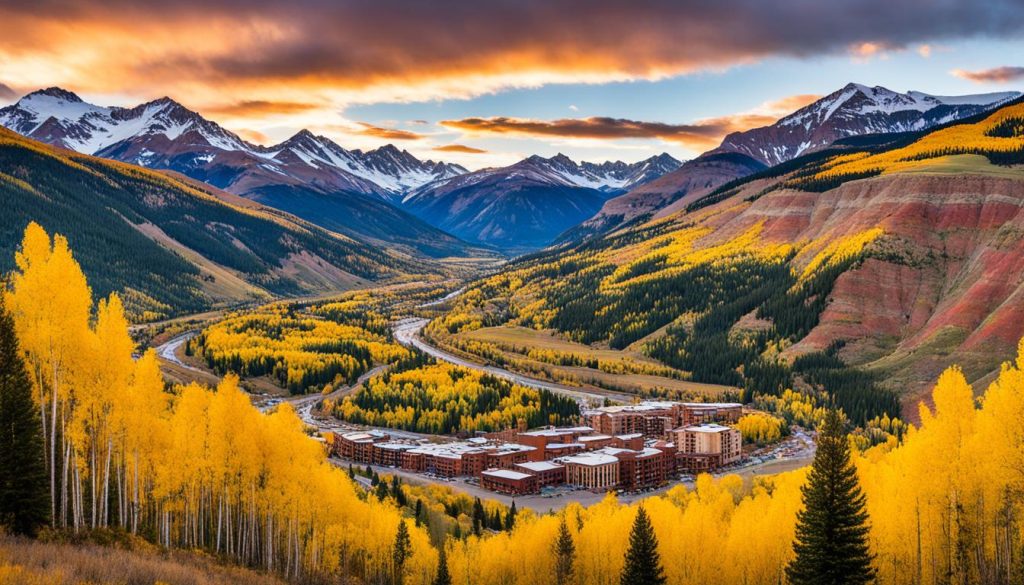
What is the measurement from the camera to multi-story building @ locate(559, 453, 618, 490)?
110812mm

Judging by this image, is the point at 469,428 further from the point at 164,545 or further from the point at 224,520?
the point at 164,545

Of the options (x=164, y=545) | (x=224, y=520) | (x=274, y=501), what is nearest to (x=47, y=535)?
(x=164, y=545)

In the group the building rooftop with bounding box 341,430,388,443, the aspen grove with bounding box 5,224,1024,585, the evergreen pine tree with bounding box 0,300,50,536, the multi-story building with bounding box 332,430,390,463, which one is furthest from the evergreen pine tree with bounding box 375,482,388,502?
the evergreen pine tree with bounding box 0,300,50,536

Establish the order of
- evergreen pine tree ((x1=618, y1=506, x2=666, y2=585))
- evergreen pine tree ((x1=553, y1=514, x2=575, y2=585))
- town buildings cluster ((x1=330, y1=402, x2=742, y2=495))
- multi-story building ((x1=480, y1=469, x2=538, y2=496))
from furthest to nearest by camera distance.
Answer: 1. town buildings cluster ((x1=330, y1=402, x2=742, y2=495))
2. multi-story building ((x1=480, y1=469, x2=538, y2=496))
3. evergreen pine tree ((x1=553, y1=514, x2=575, y2=585))
4. evergreen pine tree ((x1=618, y1=506, x2=666, y2=585))

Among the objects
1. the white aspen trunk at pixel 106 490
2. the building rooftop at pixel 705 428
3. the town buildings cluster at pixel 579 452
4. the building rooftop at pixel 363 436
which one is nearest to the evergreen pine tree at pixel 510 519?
the town buildings cluster at pixel 579 452

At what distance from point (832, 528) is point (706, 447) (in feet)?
268

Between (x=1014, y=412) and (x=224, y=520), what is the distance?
51632 millimetres

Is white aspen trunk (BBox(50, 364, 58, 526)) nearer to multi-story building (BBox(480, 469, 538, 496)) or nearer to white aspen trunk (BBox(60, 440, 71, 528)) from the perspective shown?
white aspen trunk (BBox(60, 440, 71, 528))

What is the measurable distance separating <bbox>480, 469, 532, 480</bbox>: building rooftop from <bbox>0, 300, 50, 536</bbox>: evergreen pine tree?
71.8m

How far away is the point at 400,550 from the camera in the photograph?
220 ft

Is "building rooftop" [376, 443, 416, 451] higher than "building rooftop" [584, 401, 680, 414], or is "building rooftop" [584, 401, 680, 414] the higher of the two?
"building rooftop" [584, 401, 680, 414]

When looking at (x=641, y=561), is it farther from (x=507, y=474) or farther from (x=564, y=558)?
(x=507, y=474)

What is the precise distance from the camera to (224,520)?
60031mm

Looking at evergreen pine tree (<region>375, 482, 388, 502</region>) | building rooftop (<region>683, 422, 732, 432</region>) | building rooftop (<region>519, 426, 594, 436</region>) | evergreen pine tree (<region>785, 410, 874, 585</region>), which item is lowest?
building rooftop (<region>519, 426, 594, 436</region>)
